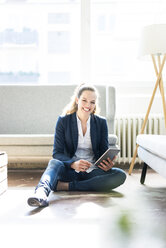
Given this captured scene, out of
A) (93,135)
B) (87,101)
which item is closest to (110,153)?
(93,135)

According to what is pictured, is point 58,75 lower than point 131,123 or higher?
higher

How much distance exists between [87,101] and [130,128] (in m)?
1.48

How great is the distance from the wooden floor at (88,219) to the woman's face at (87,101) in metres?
0.59

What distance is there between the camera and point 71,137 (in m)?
2.42

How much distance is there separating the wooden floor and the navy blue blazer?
310mm

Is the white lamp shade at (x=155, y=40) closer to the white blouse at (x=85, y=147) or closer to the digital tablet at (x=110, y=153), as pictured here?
the white blouse at (x=85, y=147)

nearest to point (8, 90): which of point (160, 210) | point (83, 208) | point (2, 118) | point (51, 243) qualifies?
point (2, 118)

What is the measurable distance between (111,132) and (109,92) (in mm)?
414

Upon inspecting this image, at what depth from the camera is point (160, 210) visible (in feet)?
6.23

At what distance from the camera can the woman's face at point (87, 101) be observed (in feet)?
7.69

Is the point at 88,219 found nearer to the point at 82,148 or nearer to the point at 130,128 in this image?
the point at 82,148

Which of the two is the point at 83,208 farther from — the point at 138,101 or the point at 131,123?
the point at 138,101

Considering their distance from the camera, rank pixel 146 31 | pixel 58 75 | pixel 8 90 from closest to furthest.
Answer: pixel 146 31 < pixel 8 90 < pixel 58 75

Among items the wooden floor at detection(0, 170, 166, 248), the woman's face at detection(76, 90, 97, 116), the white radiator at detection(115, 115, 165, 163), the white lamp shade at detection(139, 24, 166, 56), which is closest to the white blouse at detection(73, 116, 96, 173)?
the woman's face at detection(76, 90, 97, 116)
